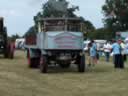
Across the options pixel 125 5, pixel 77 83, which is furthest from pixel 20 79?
pixel 125 5

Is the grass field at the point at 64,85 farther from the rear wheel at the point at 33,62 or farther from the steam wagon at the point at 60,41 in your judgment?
the rear wheel at the point at 33,62

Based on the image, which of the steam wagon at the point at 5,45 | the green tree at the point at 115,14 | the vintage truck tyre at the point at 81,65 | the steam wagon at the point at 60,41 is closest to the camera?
the steam wagon at the point at 60,41

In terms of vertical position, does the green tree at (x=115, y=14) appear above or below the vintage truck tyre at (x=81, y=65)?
above

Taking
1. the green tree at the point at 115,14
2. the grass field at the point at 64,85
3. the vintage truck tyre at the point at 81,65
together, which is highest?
the green tree at the point at 115,14

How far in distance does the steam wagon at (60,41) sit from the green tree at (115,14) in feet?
274

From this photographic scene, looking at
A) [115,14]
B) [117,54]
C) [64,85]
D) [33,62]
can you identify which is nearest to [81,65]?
[117,54]

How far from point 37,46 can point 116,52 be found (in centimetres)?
434

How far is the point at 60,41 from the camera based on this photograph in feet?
91.6

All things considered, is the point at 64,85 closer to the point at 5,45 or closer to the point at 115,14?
the point at 5,45

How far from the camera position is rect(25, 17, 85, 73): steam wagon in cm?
2795

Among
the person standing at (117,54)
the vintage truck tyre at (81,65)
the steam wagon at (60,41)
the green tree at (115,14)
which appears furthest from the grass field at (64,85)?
the green tree at (115,14)

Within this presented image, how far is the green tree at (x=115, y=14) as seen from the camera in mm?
112688

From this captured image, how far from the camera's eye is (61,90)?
19.8 m

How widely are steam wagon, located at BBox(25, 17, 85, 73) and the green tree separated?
274 feet
